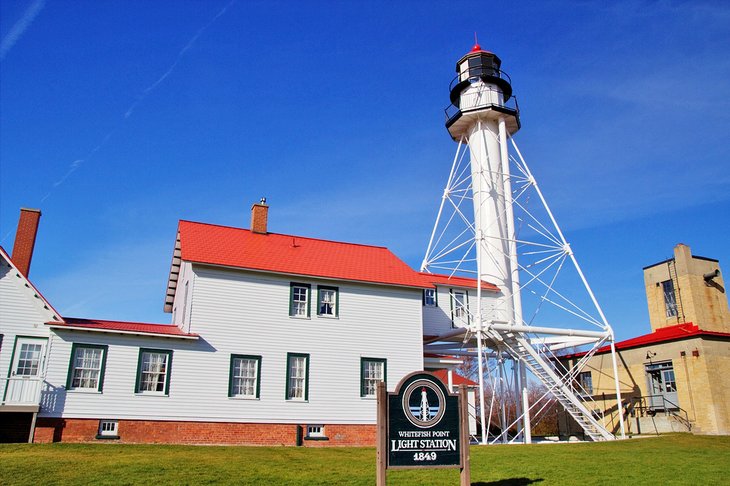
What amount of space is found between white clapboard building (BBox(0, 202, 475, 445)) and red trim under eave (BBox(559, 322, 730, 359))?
34.6 ft

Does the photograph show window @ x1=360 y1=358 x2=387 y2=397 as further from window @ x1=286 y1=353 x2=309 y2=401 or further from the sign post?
the sign post

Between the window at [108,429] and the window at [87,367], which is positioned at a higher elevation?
the window at [87,367]

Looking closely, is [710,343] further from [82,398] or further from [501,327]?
[82,398]

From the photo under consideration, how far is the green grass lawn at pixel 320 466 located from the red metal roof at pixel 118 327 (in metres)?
4.28

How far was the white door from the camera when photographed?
68.0 feet

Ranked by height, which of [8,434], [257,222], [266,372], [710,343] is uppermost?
[257,222]

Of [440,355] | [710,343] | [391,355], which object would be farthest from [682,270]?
[391,355]

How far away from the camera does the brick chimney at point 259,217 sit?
28938 millimetres

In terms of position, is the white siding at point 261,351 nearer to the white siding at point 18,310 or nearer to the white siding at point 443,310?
the white siding at point 18,310

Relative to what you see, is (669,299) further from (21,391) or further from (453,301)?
(21,391)

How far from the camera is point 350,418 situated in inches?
998

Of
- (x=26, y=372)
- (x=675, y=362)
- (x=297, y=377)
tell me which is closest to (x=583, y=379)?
(x=675, y=362)

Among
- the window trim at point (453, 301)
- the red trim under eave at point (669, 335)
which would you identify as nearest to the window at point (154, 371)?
the window trim at point (453, 301)

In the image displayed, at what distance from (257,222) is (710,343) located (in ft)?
74.5
